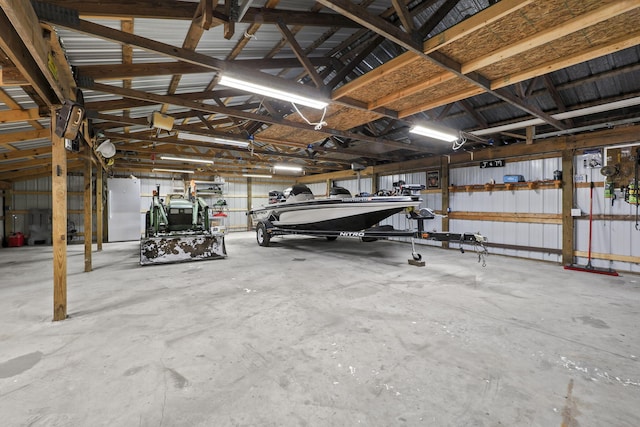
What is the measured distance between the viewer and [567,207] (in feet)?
19.6

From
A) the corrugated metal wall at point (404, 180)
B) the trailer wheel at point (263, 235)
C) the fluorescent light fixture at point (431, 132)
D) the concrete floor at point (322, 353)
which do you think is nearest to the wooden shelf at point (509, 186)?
the corrugated metal wall at point (404, 180)

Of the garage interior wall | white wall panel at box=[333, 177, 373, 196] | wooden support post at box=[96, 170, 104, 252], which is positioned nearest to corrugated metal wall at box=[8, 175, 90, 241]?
the garage interior wall

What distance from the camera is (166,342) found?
2.55 m

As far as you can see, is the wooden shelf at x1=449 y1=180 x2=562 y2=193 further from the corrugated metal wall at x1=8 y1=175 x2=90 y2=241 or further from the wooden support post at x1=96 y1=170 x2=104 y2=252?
the corrugated metal wall at x1=8 y1=175 x2=90 y2=241

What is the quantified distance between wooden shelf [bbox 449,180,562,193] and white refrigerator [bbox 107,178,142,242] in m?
11.5

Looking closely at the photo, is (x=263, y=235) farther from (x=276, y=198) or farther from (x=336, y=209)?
(x=336, y=209)

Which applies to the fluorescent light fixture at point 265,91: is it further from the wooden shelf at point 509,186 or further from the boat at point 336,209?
the wooden shelf at point 509,186

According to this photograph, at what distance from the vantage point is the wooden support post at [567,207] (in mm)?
5930

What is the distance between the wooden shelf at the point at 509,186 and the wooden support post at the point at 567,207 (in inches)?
7.1

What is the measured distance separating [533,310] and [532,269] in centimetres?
286

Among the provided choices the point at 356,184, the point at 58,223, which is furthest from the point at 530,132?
the point at 58,223

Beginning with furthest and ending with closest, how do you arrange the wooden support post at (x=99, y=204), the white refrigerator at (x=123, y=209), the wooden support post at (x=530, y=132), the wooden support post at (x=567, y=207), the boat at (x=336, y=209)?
the white refrigerator at (x=123, y=209) → the wooden support post at (x=99, y=204) → the boat at (x=336, y=209) → the wooden support post at (x=567, y=207) → the wooden support post at (x=530, y=132)

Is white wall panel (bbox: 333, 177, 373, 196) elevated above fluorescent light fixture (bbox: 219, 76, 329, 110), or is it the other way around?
fluorescent light fixture (bbox: 219, 76, 329, 110)

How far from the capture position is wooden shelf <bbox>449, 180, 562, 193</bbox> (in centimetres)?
634
